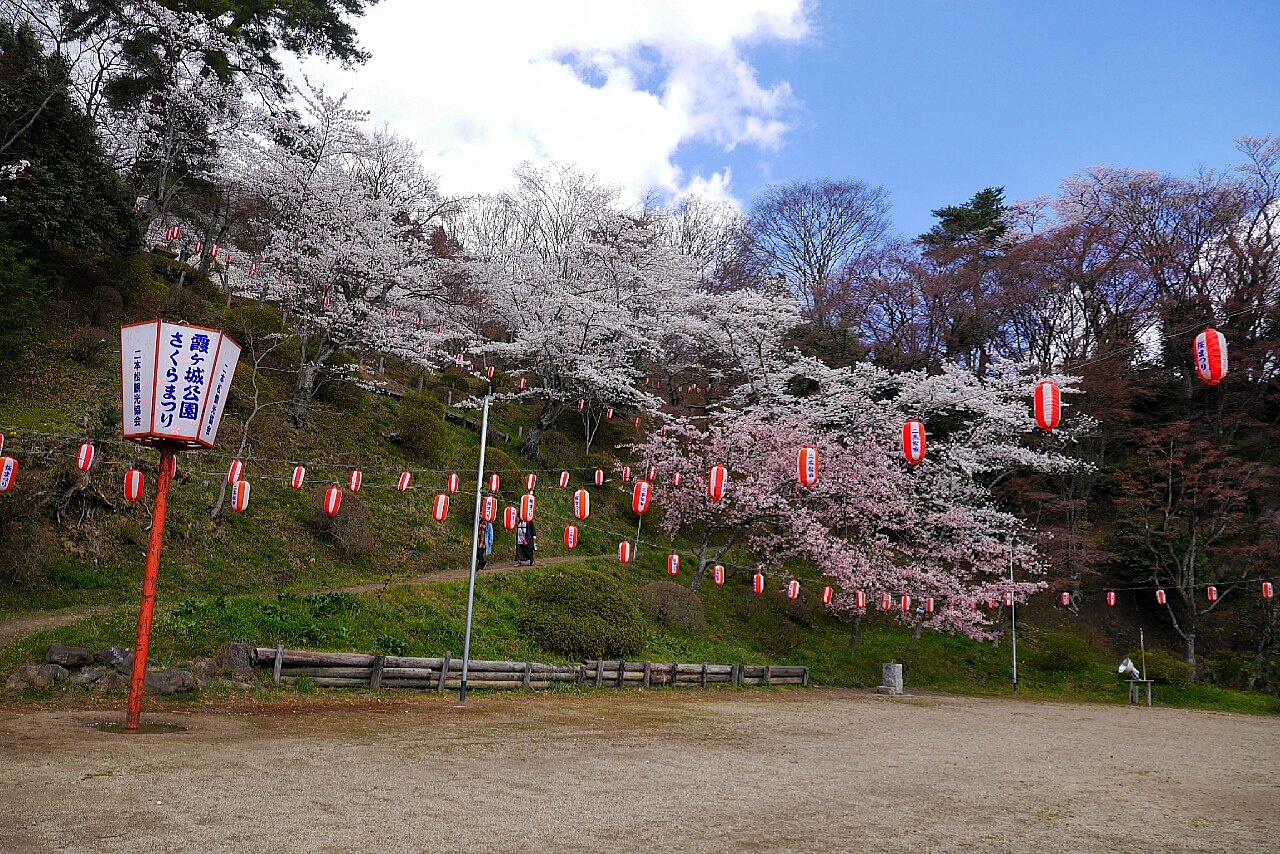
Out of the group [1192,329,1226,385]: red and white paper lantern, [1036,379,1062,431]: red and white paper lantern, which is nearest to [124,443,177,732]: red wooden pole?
[1036,379,1062,431]: red and white paper lantern

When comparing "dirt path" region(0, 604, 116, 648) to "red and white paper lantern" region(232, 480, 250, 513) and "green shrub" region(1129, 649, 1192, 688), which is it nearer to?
"red and white paper lantern" region(232, 480, 250, 513)

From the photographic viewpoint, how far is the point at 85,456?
40.8ft

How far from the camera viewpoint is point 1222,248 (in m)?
24.4

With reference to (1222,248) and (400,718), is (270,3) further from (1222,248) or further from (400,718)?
(1222,248)

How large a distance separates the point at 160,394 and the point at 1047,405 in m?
11.1

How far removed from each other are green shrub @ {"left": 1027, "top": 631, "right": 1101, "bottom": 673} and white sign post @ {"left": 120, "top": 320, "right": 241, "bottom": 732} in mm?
22697

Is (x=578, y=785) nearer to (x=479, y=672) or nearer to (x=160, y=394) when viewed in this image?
(x=160, y=394)

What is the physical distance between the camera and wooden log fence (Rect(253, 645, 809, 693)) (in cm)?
1070

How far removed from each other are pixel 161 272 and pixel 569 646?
62.7 ft

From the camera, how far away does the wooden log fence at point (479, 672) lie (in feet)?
35.1

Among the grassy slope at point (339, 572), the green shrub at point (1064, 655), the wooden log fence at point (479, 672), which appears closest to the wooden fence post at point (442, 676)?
the wooden log fence at point (479, 672)

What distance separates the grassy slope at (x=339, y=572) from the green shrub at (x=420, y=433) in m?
0.43

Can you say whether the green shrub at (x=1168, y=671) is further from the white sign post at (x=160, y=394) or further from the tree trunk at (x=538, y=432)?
the white sign post at (x=160, y=394)

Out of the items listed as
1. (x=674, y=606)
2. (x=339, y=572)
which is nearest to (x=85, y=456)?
(x=339, y=572)
